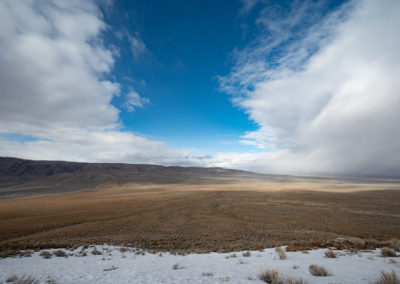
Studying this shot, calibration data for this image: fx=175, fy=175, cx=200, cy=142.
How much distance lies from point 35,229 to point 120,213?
31.2ft

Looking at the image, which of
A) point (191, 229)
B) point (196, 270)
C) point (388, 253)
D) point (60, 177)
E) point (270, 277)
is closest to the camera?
point (270, 277)

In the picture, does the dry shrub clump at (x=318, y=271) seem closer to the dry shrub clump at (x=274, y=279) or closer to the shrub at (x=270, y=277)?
the dry shrub clump at (x=274, y=279)

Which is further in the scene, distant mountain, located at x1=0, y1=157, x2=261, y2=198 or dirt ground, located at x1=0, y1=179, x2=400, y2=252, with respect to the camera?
distant mountain, located at x1=0, y1=157, x2=261, y2=198

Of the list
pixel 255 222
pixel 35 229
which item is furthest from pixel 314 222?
pixel 35 229

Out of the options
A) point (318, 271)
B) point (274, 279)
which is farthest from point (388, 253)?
point (274, 279)

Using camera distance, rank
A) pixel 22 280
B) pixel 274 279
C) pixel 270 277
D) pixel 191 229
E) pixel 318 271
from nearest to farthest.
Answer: pixel 274 279 < pixel 270 277 < pixel 22 280 < pixel 318 271 < pixel 191 229

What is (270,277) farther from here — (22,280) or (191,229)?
(191,229)

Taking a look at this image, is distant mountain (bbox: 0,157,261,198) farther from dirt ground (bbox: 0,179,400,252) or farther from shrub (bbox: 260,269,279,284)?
shrub (bbox: 260,269,279,284)

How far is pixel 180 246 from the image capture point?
42.5 ft

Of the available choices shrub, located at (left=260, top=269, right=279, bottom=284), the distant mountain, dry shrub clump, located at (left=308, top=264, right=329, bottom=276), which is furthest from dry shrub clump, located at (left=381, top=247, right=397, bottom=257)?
the distant mountain

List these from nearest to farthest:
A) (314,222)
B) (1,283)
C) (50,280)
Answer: (1,283)
(50,280)
(314,222)

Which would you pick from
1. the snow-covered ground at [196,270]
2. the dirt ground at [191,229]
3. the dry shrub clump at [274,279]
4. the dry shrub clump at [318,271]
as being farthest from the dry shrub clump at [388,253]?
the dry shrub clump at [274,279]

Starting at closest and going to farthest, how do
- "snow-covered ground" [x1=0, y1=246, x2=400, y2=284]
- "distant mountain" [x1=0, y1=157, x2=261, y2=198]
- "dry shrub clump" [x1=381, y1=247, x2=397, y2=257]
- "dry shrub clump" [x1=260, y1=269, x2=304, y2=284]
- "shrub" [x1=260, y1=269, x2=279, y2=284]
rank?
"dry shrub clump" [x1=260, y1=269, x2=304, y2=284] → "shrub" [x1=260, y1=269, x2=279, y2=284] → "snow-covered ground" [x1=0, y1=246, x2=400, y2=284] → "dry shrub clump" [x1=381, y1=247, x2=397, y2=257] → "distant mountain" [x1=0, y1=157, x2=261, y2=198]

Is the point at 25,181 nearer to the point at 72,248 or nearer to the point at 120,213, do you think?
the point at 120,213
